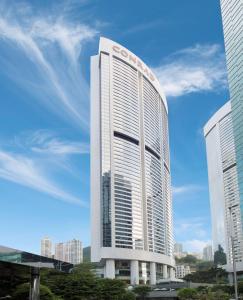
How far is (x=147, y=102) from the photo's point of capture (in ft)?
550

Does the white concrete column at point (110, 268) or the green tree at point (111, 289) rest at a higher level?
the white concrete column at point (110, 268)

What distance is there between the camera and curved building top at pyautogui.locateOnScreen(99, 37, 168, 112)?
154 meters

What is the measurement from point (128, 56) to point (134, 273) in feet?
237

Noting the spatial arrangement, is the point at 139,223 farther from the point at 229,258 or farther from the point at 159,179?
the point at 229,258

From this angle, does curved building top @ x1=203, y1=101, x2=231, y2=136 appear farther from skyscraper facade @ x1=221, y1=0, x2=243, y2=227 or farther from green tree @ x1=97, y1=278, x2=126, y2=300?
green tree @ x1=97, y1=278, x2=126, y2=300

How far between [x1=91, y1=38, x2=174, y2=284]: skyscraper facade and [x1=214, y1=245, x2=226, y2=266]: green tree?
1984 cm

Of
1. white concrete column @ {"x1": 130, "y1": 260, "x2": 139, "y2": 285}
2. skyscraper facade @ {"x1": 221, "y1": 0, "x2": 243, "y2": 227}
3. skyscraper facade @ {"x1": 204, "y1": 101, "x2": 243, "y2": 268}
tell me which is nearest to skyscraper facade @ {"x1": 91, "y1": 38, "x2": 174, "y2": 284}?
white concrete column @ {"x1": 130, "y1": 260, "x2": 139, "y2": 285}

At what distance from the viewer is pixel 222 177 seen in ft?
598

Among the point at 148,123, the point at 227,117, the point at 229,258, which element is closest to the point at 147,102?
the point at 148,123

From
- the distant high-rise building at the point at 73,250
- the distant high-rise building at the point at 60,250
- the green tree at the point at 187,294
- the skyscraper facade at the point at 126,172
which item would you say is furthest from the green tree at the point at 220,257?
the green tree at the point at 187,294

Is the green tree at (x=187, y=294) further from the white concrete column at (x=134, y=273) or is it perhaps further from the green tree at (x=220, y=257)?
the green tree at (x=220, y=257)

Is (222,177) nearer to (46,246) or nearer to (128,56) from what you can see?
(128,56)

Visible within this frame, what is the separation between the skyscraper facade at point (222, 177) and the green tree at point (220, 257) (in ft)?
7.36

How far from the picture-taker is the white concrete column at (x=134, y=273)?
138525mm
